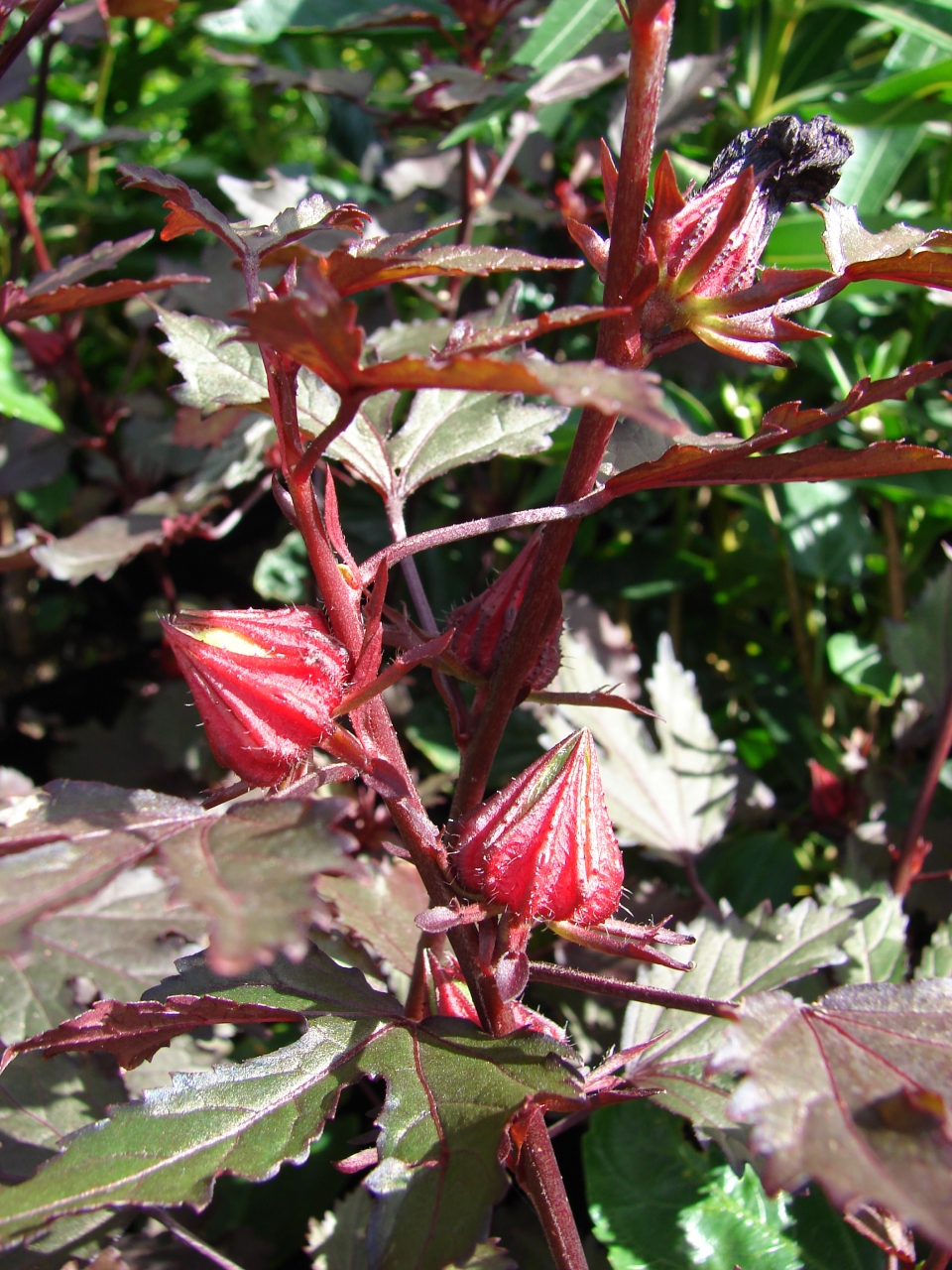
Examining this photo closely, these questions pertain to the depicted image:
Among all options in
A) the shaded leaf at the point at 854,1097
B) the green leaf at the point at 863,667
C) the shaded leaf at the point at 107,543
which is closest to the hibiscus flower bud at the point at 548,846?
the shaded leaf at the point at 854,1097

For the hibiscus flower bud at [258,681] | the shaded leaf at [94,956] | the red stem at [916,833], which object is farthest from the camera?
the red stem at [916,833]

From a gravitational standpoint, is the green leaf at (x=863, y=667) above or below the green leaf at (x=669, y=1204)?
above

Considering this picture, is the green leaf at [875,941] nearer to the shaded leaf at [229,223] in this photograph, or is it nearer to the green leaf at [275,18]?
the shaded leaf at [229,223]

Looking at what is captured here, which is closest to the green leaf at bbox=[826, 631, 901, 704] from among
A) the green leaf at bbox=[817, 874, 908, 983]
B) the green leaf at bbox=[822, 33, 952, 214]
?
the green leaf at bbox=[817, 874, 908, 983]

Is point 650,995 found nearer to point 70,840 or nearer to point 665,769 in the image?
point 70,840

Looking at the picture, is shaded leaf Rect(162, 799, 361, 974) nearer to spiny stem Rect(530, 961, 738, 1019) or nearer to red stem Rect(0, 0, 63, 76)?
spiny stem Rect(530, 961, 738, 1019)

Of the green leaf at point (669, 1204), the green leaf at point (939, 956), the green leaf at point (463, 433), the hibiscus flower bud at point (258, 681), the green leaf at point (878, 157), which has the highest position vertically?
the green leaf at point (878, 157)

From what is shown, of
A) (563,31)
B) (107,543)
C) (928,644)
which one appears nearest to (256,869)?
(107,543)
